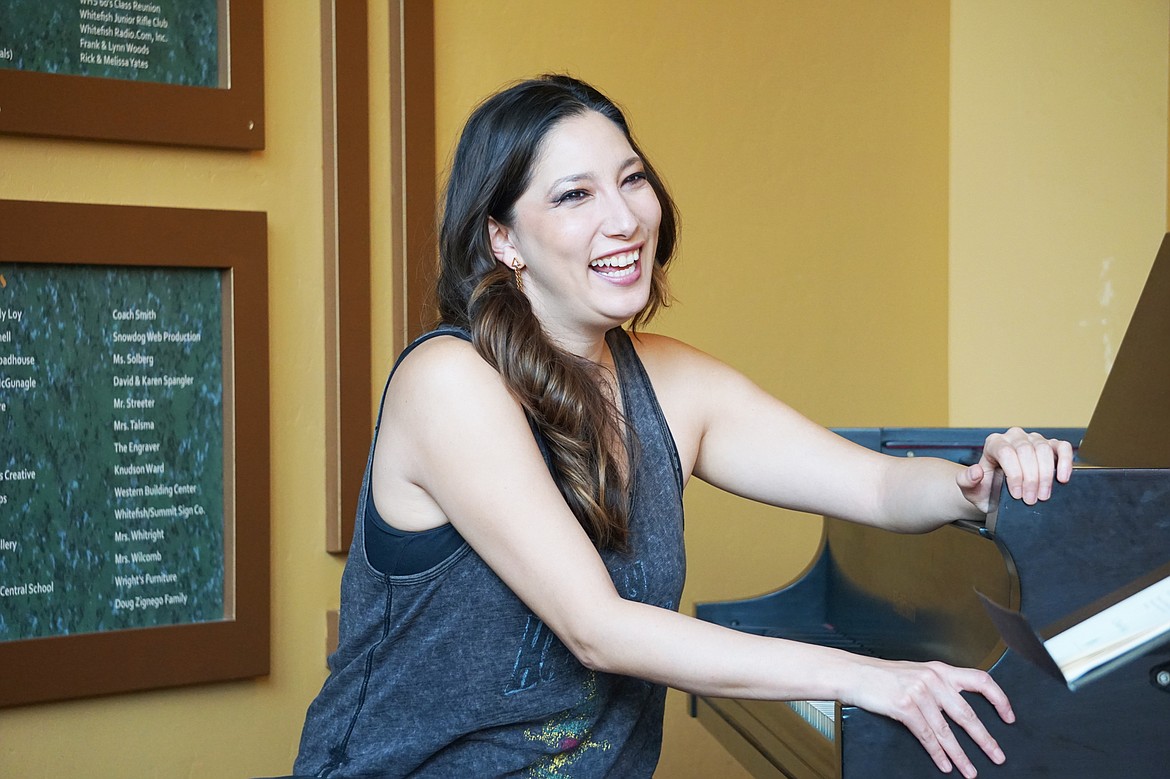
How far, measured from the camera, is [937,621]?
163 centimetres

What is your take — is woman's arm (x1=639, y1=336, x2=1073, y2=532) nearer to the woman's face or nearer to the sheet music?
the woman's face

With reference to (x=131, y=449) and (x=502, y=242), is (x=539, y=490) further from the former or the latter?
(x=131, y=449)

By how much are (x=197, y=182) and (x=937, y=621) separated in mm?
1560

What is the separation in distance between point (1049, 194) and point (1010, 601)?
6.47 feet

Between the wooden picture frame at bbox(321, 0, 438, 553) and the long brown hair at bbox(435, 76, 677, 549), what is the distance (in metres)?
0.81

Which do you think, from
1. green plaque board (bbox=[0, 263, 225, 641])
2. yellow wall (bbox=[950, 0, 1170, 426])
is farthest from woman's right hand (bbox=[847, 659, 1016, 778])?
yellow wall (bbox=[950, 0, 1170, 426])

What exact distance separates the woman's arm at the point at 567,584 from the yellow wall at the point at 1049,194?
6.64 ft

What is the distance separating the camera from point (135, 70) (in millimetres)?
2215

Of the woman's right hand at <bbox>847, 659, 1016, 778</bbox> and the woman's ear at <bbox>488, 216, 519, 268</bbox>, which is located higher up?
the woman's ear at <bbox>488, 216, 519, 268</bbox>

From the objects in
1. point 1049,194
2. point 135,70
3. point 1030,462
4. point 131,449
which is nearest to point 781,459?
point 1030,462

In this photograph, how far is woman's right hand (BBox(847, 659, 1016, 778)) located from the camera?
1090 mm

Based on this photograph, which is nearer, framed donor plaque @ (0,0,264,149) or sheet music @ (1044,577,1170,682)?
sheet music @ (1044,577,1170,682)

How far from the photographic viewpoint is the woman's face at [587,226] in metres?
1.48

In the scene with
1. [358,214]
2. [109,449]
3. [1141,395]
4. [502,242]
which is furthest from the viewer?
[358,214]
